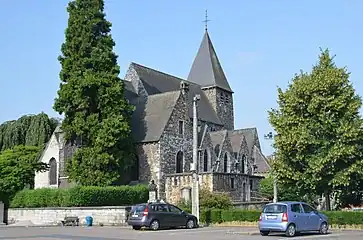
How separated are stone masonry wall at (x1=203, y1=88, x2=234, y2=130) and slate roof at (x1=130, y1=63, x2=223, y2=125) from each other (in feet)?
2.62

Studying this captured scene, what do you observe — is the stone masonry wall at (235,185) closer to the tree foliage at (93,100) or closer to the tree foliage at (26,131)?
the tree foliage at (93,100)

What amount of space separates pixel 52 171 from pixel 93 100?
8.83m

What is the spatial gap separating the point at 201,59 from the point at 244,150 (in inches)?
644

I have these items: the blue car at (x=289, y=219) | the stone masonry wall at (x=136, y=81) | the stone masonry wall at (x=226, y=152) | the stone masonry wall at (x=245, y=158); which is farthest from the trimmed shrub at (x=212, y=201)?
the stone masonry wall at (x=245, y=158)

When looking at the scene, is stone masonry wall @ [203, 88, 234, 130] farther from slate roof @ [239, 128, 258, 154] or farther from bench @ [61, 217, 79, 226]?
bench @ [61, 217, 79, 226]

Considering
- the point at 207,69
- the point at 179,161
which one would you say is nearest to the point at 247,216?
the point at 179,161

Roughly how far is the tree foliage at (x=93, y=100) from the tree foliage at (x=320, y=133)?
45.7 ft

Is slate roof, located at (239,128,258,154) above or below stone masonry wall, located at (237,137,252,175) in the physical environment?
above

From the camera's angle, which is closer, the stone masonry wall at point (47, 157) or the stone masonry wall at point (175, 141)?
the stone masonry wall at point (175, 141)

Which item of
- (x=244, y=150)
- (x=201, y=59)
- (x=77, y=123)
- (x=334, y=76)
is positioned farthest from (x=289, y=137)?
(x=201, y=59)

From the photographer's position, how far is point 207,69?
68.2m

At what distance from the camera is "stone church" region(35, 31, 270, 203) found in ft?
155

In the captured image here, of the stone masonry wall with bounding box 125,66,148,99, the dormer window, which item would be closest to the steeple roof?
the stone masonry wall with bounding box 125,66,148,99

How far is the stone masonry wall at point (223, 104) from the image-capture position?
217 feet
